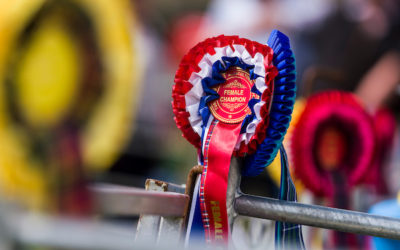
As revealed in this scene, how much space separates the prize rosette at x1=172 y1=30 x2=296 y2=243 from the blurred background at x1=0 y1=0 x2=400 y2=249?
93 mm

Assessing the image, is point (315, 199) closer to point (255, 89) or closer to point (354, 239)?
point (354, 239)

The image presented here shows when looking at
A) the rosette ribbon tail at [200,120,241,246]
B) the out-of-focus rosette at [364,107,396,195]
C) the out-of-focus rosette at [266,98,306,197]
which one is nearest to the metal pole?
the rosette ribbon tail at [200,120,241,246]

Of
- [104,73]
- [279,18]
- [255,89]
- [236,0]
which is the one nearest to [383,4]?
[279,18]

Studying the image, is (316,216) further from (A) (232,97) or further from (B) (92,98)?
(B) (92,98)

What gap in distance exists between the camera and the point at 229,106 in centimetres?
78

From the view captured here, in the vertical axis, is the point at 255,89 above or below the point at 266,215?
above

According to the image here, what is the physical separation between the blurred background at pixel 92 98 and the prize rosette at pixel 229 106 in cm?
9

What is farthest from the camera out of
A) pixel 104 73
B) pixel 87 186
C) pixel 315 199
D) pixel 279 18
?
pixel 279 18

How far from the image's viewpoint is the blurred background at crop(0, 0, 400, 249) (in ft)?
1.64

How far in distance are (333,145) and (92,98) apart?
103 cm

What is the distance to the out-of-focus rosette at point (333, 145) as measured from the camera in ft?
4.65

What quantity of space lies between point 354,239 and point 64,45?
96 cm

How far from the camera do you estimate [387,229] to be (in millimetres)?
723

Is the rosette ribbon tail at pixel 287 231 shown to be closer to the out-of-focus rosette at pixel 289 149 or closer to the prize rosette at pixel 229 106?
the prize rosette at pixel 229 106
